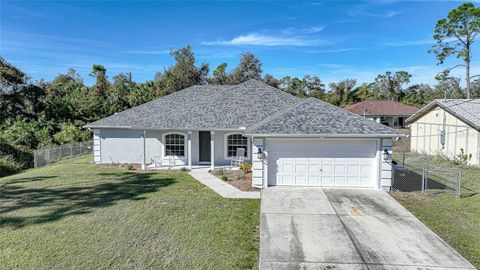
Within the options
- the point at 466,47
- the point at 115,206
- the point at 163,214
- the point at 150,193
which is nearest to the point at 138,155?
the point at 150,193

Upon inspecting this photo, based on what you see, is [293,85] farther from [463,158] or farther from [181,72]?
[463,158]

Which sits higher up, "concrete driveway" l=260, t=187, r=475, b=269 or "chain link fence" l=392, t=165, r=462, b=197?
"chain link fence" l=392, t=165, r=462, b=197

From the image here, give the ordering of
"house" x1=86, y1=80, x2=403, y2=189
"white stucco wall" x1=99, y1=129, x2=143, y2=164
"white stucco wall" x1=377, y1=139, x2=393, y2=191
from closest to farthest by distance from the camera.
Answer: "white stucco wall" x1=377, y1=139, x2=393, y2=191 → "house" x1=86, y1=80, x2=403, y2=189 → "white stucco wall" x1=99, y1=129, x2=143, y2=164

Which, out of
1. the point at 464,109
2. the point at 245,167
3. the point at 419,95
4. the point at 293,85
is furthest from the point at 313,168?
the point at 419,95

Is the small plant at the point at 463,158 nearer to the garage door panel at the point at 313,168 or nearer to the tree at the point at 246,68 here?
the garage door panel at the point at 313,168

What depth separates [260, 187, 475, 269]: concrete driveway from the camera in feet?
19.5

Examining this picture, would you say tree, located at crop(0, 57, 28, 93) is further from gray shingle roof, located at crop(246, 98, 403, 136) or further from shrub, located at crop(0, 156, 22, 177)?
gray shingle roof, located at crop(246, 98, 403, 136)

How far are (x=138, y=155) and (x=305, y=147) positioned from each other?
10020 millimetres

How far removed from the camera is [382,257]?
20.1 ft

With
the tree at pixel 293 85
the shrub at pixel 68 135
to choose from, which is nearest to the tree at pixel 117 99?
the shrub at pixel 68 135

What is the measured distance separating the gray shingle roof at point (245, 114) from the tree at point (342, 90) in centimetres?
4148

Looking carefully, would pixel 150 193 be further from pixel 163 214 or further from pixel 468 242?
pixel 468 242

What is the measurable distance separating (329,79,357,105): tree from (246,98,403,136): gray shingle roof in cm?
4680

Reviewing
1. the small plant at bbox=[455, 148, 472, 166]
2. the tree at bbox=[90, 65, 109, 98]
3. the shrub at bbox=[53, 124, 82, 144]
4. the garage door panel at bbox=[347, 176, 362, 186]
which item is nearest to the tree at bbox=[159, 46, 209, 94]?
the tree at bbox=[90, 65, 109, 98]
